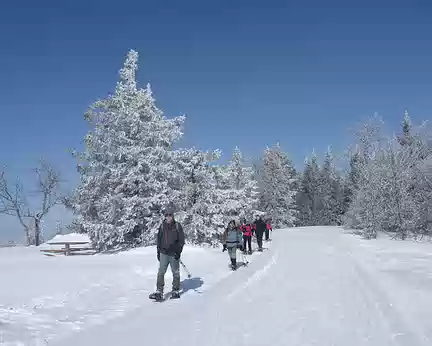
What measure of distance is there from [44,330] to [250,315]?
370cm

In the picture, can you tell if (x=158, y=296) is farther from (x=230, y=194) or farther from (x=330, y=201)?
(x=330, y=201)

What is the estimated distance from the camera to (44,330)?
22.6ft

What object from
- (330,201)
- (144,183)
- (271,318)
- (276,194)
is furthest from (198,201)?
(330,201)

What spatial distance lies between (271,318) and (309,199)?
6648 centimetres

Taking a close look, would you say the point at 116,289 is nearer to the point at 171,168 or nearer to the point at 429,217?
the point at 171,168

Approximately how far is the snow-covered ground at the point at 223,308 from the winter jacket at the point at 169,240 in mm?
1188

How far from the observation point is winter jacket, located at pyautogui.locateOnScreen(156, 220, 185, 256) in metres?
9.87

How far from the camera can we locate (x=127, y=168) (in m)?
24.0

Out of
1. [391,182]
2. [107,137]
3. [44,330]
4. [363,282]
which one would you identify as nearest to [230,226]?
[363,282]

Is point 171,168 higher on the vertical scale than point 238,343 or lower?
higher

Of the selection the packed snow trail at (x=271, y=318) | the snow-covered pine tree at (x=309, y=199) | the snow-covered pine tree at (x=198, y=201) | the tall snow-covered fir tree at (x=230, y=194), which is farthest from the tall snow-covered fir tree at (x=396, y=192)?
the snow-covered pine tree at (x=309, y=199)

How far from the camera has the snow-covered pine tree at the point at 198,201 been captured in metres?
23.9

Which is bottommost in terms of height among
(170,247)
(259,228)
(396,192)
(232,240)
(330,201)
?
(232,240)

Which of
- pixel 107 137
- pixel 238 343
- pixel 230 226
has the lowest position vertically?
pixel 238 343
